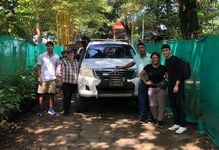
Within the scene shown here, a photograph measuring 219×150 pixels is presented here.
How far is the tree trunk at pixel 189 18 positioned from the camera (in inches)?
572

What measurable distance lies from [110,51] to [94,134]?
4061 millimetres

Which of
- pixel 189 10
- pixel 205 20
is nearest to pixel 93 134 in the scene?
pixel 189 10

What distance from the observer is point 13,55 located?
1161cm

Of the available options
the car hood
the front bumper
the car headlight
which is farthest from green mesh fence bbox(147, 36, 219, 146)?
the car headlight

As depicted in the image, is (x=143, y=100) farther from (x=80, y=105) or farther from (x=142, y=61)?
(x=80, y=105)

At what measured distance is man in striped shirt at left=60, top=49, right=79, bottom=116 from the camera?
11.1m

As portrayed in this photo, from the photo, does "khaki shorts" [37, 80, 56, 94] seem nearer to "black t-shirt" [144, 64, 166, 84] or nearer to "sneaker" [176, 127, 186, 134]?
"black t-shirt" [144, 64, 166, 84]

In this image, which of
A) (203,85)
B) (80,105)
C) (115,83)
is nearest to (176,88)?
(203,85)

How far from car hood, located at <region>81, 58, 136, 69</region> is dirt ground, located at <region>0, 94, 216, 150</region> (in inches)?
47.7

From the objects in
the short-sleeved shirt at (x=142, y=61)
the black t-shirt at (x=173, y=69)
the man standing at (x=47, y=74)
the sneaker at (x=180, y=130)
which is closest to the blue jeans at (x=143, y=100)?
the short-sleeved shirt at (x=142, y=61)

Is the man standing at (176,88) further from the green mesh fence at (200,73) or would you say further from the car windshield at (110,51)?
the car windshield at (110,51)

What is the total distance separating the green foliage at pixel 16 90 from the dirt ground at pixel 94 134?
497 mm

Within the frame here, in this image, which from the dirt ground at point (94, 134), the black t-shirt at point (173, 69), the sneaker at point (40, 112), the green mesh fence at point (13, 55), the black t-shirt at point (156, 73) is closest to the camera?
the dirt ground at point (94, 134)

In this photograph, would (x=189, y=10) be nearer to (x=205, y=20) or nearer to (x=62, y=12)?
(x=205, y=20)
